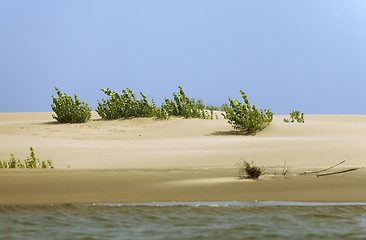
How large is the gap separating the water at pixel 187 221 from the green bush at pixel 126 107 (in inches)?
578

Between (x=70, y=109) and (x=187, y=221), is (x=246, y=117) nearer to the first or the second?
(x=70, y=109)

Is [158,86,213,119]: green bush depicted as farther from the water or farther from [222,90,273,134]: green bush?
the water

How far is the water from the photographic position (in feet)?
14.7

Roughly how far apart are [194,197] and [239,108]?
10.6 m

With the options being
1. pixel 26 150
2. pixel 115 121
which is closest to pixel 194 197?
pixel 26 150

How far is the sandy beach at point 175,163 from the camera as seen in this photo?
660cm

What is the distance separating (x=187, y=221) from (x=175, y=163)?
5621 mm

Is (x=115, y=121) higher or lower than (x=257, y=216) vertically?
higher

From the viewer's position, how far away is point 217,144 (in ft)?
45.0

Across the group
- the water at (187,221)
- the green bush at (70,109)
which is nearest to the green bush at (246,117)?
the green bush at (70,109)

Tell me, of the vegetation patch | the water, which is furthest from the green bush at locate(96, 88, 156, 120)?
the water

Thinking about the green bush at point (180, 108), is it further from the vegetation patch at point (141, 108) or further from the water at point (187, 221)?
the water at point (187, 221)

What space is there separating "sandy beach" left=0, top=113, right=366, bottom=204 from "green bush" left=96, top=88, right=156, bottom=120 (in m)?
0.65

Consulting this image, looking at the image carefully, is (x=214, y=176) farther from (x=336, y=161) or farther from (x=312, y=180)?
(x=336, y=161)
